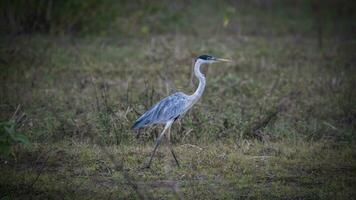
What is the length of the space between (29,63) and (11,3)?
2.06 meters

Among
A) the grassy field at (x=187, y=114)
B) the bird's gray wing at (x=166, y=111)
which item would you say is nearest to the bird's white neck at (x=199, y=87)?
the bird's gray wing at (x=166, y=111)

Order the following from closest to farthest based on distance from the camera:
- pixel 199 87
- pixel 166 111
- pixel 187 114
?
pixel 166 111, pixel 199 87, pixel 187 114

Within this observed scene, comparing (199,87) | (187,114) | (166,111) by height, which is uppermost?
(199,87)

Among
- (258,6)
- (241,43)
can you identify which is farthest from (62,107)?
(258,6)

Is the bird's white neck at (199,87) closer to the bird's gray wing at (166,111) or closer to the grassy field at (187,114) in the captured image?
the bird's gray wing at (166,111)

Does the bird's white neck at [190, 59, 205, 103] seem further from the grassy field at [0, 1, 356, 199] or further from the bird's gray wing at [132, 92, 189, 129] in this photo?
the grassy field at [0, 1, 356, 199]

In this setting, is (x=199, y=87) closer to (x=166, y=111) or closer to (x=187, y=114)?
(x=166, y=111)

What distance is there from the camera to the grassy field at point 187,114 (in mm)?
5352

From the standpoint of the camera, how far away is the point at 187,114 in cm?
695

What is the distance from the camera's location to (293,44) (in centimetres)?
1130

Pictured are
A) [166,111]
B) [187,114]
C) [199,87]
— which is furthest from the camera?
[187,114]

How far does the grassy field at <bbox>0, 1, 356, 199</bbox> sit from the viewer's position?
17.6 feet

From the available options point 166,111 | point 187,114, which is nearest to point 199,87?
point 166,111

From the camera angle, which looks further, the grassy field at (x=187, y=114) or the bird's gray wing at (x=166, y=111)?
the bird's gray wing at (x=166, y=111)
